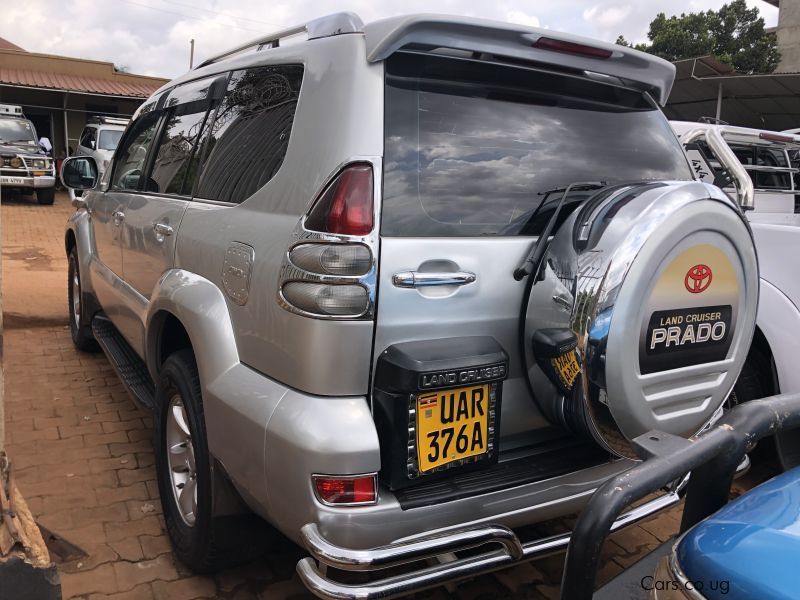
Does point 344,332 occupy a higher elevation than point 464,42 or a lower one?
lower

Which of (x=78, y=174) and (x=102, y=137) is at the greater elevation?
(x=102, y=137)

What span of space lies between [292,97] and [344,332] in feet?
2.82

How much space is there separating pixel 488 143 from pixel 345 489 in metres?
1.16

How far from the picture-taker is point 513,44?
2082 mm

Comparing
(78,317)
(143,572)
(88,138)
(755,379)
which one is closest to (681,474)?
(143,572)

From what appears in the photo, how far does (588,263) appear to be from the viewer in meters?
1.92

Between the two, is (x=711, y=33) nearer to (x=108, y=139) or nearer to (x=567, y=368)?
(x=108, y=139)

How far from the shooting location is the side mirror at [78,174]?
4.41m

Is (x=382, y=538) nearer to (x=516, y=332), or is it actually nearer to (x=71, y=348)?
(x=516, y=332)

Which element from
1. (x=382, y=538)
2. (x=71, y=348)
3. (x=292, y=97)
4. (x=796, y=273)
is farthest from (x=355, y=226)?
(x=71, y=348)

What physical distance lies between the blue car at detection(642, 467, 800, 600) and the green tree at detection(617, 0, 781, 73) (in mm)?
33560

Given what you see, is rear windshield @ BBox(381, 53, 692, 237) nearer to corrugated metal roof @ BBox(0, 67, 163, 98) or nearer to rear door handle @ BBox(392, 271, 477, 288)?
rear door handle @ BBox(392, 271, 477, 288)

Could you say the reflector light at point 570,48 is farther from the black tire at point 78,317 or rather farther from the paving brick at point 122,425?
the black tire at point 78,317

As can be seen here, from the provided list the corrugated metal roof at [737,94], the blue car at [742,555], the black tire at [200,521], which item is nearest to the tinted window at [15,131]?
the corrugated metal roof at [737,94]
